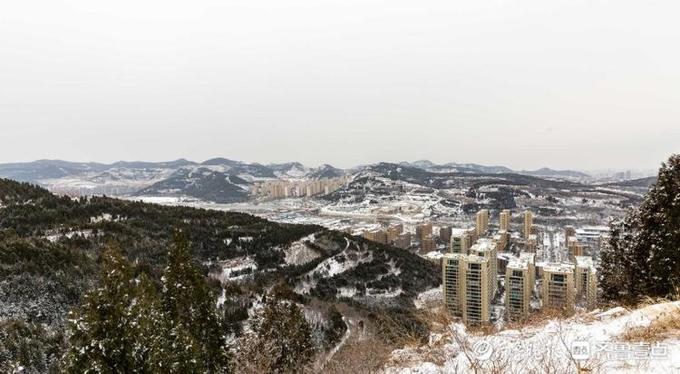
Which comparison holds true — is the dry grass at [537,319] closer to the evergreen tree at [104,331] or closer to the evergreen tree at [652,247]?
the evergreen tree at [652,247]

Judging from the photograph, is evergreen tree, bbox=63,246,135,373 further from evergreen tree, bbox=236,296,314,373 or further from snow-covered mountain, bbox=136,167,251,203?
snow-covered mountain, bbox=136,167,251,203

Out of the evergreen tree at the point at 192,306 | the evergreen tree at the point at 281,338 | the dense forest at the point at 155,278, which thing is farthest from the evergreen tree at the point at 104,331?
the evergreen tree at the point at 281,338

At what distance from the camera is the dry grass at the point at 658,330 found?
3775 millimetres

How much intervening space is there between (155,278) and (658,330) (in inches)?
891

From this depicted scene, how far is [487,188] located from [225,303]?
384 ft

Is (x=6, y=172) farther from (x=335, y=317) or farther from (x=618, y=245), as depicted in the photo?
(x=618, y=245)

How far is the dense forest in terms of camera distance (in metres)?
8.63

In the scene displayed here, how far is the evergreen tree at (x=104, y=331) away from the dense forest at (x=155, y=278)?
3cm

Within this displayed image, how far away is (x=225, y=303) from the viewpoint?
822 inches

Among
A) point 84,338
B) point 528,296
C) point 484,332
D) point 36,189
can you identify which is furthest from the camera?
point 36,189

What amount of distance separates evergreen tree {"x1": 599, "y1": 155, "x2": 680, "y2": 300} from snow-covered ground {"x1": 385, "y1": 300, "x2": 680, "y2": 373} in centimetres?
659

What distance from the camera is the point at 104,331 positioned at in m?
7.47

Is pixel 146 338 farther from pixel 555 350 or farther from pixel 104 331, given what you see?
pixel 555 350

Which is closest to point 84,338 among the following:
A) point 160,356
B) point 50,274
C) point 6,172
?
point 160,356
